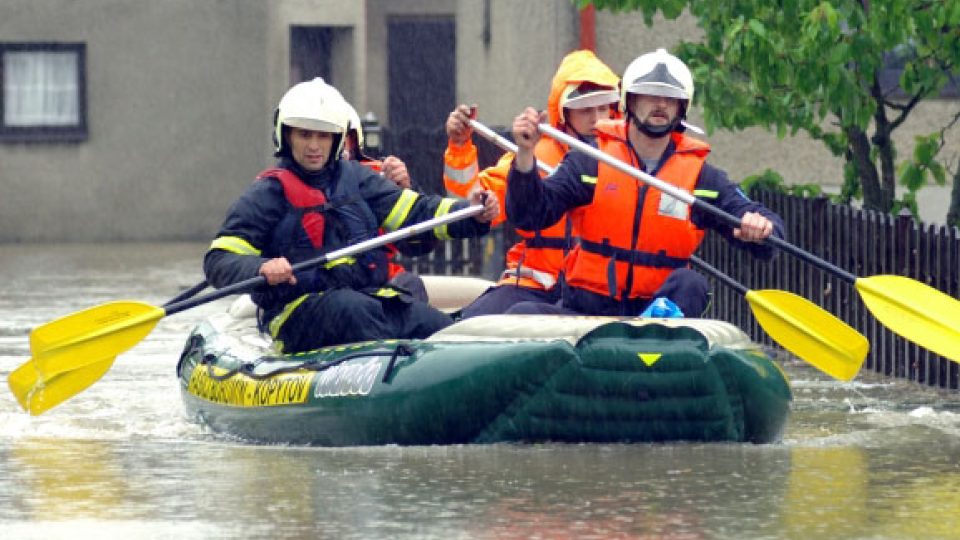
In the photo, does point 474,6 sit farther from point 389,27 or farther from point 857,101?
point 857,101

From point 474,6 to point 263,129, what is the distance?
9.40 feet

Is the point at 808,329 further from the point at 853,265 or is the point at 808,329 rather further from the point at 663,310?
the point at 853,265

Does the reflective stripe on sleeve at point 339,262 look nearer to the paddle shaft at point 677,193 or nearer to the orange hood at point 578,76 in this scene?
the paddle shaft at point 677,193

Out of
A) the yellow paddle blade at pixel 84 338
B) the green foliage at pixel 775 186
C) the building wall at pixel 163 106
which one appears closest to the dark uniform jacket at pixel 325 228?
the yellow paddle blade at pixel 84 338

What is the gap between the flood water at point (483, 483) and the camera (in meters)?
8.32

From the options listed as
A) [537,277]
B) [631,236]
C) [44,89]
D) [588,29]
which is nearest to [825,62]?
[537,277]

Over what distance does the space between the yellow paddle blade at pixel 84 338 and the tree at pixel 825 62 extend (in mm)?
4392

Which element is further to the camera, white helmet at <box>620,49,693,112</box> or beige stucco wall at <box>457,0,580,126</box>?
beige stucco wall at <box>457,0,580,126</box>

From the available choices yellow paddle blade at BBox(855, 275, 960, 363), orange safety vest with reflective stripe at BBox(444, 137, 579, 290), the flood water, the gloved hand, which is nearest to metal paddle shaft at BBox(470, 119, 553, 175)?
orange safety vest with reflective stripe at BBox(444, 137, 579, 290)

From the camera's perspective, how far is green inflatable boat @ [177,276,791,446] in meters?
10.0

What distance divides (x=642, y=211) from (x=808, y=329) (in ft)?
3.48

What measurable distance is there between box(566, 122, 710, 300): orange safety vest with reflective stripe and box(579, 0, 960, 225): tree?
3270 millimetres

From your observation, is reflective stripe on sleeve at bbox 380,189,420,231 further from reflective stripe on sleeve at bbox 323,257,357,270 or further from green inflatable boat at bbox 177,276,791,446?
green inflatable boat at bbox 177,276,791,446

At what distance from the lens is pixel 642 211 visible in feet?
35.6
